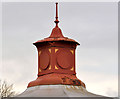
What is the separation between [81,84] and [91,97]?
1.77 metres

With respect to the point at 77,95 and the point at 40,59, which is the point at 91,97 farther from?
the point at 40,59

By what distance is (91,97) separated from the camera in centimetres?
3111

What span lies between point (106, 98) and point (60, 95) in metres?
3.17

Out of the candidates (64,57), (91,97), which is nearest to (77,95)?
(91,97)

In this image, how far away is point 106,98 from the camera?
31.9m

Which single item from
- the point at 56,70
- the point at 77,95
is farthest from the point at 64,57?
the point at 77,95

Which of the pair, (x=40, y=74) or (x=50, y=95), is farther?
(x=40, y=74)

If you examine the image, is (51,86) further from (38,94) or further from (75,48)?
(75,48)

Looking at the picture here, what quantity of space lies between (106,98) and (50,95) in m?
3.62

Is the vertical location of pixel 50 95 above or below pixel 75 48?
below

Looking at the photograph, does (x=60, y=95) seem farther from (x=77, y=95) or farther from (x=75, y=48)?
(x=75, y=48)

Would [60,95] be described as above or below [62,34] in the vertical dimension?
below

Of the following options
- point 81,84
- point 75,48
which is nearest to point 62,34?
point 75,48

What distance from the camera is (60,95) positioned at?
30.5 meters
